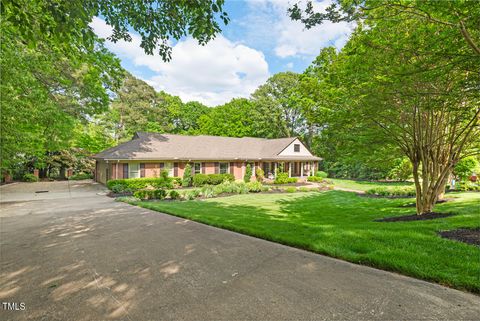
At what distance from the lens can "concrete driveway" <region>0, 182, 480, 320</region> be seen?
2.78 meters

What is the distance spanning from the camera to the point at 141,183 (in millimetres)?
18656

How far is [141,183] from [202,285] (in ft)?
55.1

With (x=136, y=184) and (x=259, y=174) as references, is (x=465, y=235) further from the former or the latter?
(x=259, y=174)

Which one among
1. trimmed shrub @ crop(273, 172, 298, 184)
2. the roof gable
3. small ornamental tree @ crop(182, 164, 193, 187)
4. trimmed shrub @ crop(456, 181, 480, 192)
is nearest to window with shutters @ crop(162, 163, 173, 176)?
the roof gable

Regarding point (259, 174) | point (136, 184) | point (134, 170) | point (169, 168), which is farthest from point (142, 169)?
point (259, 174)

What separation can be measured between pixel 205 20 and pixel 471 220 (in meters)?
7.88

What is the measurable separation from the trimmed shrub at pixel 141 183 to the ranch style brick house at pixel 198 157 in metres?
1.29

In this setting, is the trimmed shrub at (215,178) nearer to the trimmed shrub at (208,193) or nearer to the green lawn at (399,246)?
the trimmed shrub at (208,193)

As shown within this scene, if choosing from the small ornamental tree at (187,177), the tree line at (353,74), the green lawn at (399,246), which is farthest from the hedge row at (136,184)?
the green lawn at (399,246)

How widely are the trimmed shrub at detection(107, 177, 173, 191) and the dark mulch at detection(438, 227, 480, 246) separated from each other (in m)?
17.5

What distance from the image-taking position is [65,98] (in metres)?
13.0

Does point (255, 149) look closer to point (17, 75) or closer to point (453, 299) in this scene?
point (17, 75)

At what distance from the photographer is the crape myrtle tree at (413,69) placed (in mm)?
4273

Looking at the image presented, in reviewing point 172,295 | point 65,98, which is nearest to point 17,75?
point 65,98
